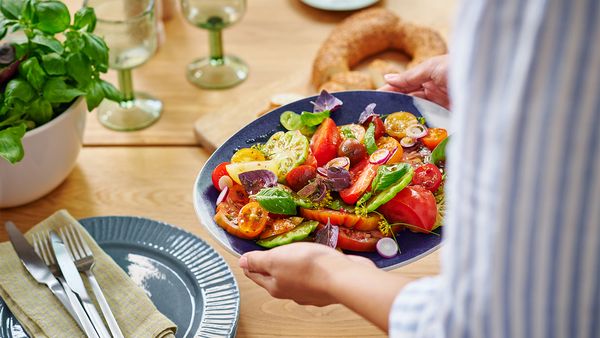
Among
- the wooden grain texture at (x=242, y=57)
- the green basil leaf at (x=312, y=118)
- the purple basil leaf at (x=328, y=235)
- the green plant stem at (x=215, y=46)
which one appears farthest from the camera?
the green plant stem at (x=215, y=46)

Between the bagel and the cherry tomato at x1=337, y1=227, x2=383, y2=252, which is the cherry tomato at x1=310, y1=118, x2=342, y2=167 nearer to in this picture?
the cherry tomato at x1=337, y1=227, x2=383, y2=252

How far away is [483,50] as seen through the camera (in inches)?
24.1

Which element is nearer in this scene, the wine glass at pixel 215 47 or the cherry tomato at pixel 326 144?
the cherry tomato at pixel 326 144

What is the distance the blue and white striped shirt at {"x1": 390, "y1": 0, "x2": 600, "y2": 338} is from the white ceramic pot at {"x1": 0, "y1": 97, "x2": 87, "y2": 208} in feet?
3.24

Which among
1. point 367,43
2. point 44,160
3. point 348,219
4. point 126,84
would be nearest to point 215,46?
point 126,84

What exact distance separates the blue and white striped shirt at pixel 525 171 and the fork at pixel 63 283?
2.38 ft

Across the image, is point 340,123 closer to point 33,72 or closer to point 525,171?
point 33,72

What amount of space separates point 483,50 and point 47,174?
1129mm

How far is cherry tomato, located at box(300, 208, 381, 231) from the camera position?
117 centimetres

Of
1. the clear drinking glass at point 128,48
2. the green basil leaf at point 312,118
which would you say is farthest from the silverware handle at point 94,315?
the clear drinking glass at point 128,48

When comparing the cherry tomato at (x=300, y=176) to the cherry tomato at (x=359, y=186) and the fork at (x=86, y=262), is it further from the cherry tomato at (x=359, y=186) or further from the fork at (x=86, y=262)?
the fork at (x=86, y=262)

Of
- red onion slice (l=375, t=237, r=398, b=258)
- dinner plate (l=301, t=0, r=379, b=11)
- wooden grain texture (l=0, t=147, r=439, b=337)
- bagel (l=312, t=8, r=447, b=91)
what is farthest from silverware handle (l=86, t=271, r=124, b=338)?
dinner plate (l=301, t=0, r=379, b=11)

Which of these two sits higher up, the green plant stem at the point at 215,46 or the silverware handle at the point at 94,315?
the green plant stem at the point at 215,46

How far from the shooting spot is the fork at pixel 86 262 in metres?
1.27
